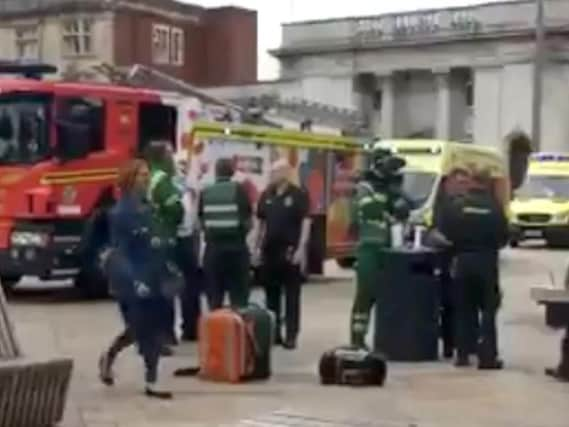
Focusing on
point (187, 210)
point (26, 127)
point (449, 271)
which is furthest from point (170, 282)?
point (26, 127)

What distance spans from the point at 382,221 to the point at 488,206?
37.4 inches

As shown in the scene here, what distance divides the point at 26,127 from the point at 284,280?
6167mm

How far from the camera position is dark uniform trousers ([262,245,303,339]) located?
582 inches

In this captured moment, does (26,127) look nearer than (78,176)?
Yes

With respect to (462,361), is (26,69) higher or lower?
higher

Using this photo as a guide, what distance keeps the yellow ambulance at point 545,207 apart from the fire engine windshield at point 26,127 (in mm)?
19702

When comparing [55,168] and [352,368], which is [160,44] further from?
[352,368]

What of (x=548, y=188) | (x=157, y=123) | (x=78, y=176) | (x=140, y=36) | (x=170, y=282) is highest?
(x=140, y=36)

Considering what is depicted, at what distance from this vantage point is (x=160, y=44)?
70.8 metres

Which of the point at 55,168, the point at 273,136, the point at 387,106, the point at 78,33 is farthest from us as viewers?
the point at 78,33

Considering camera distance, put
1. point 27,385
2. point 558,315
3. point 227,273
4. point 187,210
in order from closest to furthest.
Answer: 1. point 27,385
2. point 558,315
3. point 227,273
4. point 187,210

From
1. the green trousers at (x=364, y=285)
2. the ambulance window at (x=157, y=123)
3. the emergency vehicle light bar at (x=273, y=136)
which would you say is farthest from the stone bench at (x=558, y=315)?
the emergency vehicle light bar at (x=273, y=136)

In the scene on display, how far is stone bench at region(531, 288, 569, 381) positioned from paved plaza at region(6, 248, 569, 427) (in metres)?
0.16

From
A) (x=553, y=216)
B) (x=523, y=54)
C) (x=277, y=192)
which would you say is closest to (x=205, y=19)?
(x=523, y=54)
